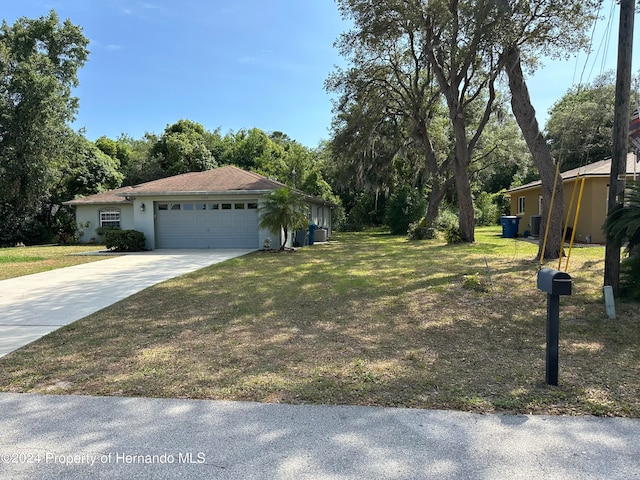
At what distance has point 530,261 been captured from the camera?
10.8 meters

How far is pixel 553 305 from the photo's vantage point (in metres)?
3.54

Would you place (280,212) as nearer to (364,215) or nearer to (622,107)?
(622,107)

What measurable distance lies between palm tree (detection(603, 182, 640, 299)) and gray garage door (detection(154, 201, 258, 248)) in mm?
12919

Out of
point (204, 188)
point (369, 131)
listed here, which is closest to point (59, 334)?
point (204, 188)

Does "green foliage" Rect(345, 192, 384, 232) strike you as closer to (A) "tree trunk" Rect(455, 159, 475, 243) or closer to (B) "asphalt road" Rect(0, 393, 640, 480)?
(A) "tree trunk" Rect(455, 159, 475, 243)

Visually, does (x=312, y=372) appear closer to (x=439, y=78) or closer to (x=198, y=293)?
(x=198, y=293)

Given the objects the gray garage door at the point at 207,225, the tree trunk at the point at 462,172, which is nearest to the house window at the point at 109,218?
the gray garage door at the point at 207,225

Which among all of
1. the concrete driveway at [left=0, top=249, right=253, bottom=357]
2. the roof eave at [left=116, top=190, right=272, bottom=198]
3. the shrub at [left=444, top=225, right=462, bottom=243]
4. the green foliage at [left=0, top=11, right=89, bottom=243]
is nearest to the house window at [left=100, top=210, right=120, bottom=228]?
the green foliage at [left=0, top=11, right=89, bottom=243]

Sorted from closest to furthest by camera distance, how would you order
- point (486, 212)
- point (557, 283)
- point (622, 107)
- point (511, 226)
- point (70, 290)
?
point (557, 283) → point (622, 107) → point (70, 290) → point (511, 226) → point (486, 212)

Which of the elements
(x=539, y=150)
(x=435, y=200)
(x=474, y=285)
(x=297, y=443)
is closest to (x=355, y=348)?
(x=297, y=443)

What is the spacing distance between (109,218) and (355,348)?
2190 centimetres

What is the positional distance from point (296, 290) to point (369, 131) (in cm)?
1486

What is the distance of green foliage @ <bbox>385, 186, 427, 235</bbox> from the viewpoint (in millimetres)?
26844

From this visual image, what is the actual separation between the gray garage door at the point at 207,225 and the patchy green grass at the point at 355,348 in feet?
29.0
